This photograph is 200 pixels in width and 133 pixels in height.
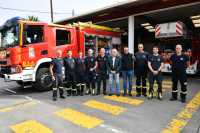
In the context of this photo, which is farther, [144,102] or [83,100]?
[83,100]

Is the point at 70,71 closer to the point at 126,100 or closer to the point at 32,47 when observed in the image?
the point at 32,47

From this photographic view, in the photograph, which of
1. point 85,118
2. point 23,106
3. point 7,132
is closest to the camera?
point 7,132

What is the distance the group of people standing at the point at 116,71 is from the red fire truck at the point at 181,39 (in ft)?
15.7

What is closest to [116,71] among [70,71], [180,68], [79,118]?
[70,71]

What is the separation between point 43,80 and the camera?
381 inches

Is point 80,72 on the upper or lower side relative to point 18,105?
upper

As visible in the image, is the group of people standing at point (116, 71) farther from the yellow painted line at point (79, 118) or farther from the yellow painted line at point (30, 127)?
the yellow painted line at point (30, 127)

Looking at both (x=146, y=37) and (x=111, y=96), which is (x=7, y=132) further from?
(x=146, y=37)

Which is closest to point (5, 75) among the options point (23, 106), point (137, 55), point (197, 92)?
point (23, 106)

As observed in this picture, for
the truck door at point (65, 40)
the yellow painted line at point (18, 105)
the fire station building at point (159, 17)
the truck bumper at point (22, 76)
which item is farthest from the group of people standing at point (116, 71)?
the fire station building at point (159, 17)

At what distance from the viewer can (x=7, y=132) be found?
17.6 ft

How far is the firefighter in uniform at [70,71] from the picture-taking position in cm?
862

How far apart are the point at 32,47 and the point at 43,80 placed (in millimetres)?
1367

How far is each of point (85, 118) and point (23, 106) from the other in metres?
2.42
